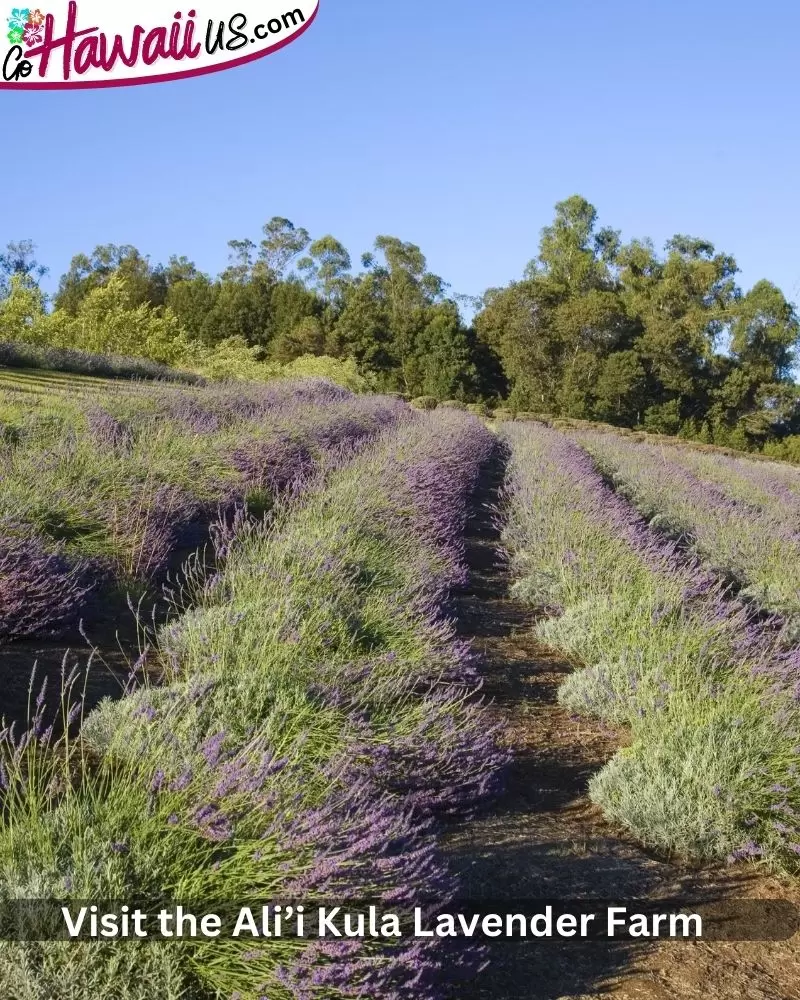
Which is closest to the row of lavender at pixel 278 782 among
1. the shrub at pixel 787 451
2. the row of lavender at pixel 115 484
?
the row of lavender at pixel 115 484

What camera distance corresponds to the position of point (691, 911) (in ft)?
9.72

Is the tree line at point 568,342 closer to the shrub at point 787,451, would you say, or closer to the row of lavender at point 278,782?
the shrub at point 787,451

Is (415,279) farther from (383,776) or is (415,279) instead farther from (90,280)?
(383,776)

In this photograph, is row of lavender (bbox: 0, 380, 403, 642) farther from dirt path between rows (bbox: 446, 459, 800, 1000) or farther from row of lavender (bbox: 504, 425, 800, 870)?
row of lavender (bbox: 504, 425, 800, 870)

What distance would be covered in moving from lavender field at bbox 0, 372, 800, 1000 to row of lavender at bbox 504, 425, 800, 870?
0.05 feet

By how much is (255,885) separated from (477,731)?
58.4 inches

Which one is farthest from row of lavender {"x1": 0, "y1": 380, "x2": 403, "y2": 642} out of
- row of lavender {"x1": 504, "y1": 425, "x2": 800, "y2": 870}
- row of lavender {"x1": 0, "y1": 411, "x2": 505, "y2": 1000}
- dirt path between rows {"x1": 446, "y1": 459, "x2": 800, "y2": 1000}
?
row of lavender {"x1": 504, "y1": 425, "x2": 800, "y2": 870}

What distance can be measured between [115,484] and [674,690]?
12.6 ft

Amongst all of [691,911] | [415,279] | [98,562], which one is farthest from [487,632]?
[415,279]

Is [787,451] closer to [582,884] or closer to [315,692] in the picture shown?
[315,692]

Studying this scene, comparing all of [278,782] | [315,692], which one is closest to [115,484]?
[315,692]

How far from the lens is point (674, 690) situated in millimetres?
4043

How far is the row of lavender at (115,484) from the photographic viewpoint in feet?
14.6

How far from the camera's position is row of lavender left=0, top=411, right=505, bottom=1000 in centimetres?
209
